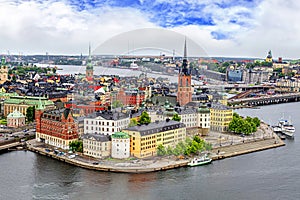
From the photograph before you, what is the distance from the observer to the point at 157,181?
14.0 m

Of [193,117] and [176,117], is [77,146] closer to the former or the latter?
[176,117]

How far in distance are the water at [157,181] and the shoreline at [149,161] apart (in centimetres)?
29

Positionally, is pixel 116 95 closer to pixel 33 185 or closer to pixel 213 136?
pixel 213 136

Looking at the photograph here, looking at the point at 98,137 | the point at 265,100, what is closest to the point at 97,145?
the point at 98,137

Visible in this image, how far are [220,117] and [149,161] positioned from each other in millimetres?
6699

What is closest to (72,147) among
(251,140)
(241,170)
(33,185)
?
(33,185)

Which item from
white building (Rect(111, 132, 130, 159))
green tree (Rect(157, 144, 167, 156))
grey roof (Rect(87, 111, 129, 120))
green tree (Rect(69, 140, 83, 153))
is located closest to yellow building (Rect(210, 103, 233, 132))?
grey roof (Rect(87, 111, 129, 120))

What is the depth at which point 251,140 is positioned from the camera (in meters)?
19.6

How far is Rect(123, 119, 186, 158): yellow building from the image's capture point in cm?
1612

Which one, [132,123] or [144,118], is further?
[144,118]

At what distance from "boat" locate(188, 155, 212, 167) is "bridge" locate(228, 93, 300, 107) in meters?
18.3

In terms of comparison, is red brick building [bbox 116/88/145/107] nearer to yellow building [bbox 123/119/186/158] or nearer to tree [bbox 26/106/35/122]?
tree [bbox 26/106/35/122]

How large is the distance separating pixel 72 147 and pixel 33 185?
12.1 ft

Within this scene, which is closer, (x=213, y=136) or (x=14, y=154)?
(x=14, y=154)
